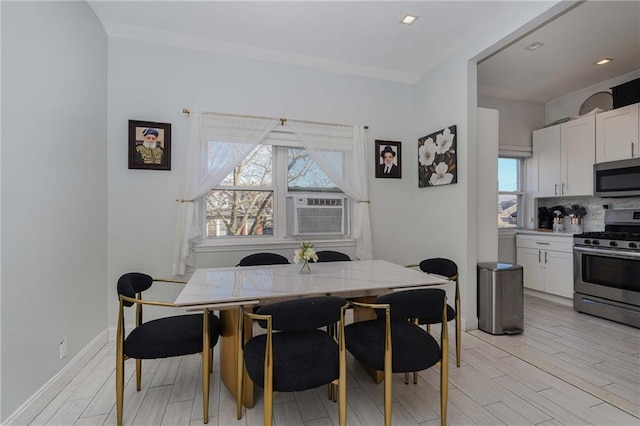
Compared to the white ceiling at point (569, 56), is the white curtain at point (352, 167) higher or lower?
lower

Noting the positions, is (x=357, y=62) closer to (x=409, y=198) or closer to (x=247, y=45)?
(x=247, y=45)

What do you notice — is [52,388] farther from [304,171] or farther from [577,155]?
[577,155]

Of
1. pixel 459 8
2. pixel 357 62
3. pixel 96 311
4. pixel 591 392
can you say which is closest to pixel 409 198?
pixel 357 62

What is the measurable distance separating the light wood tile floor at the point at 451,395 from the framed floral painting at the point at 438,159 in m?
1.81

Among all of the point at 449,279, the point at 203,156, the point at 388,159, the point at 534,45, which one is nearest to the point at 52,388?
the point at 203,156

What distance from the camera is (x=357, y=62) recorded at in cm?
363

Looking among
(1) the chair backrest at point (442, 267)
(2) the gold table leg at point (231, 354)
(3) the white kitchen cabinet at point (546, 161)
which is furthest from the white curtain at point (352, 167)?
(3) the white kitchen cabinet at point (546, 161)

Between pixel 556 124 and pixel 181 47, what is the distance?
5181 mm

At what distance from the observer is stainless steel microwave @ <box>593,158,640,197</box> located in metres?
3.48

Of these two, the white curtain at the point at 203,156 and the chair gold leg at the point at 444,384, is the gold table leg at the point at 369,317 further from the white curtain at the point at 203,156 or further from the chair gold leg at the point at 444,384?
the white curtain at the point at 203,156

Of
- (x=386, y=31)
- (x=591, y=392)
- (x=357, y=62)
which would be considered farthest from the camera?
(x=357, y=62)

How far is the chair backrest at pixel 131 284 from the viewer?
6.12 ft

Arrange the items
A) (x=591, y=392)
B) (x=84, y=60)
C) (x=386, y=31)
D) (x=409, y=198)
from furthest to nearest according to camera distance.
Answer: (x=409, y=198)
(x=386, y=31)
(x=84, y=60)
(x=591, y=392)

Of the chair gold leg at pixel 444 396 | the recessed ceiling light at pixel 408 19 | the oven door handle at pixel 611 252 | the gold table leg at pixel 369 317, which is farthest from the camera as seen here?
the oven door handle at pixel 611 252
